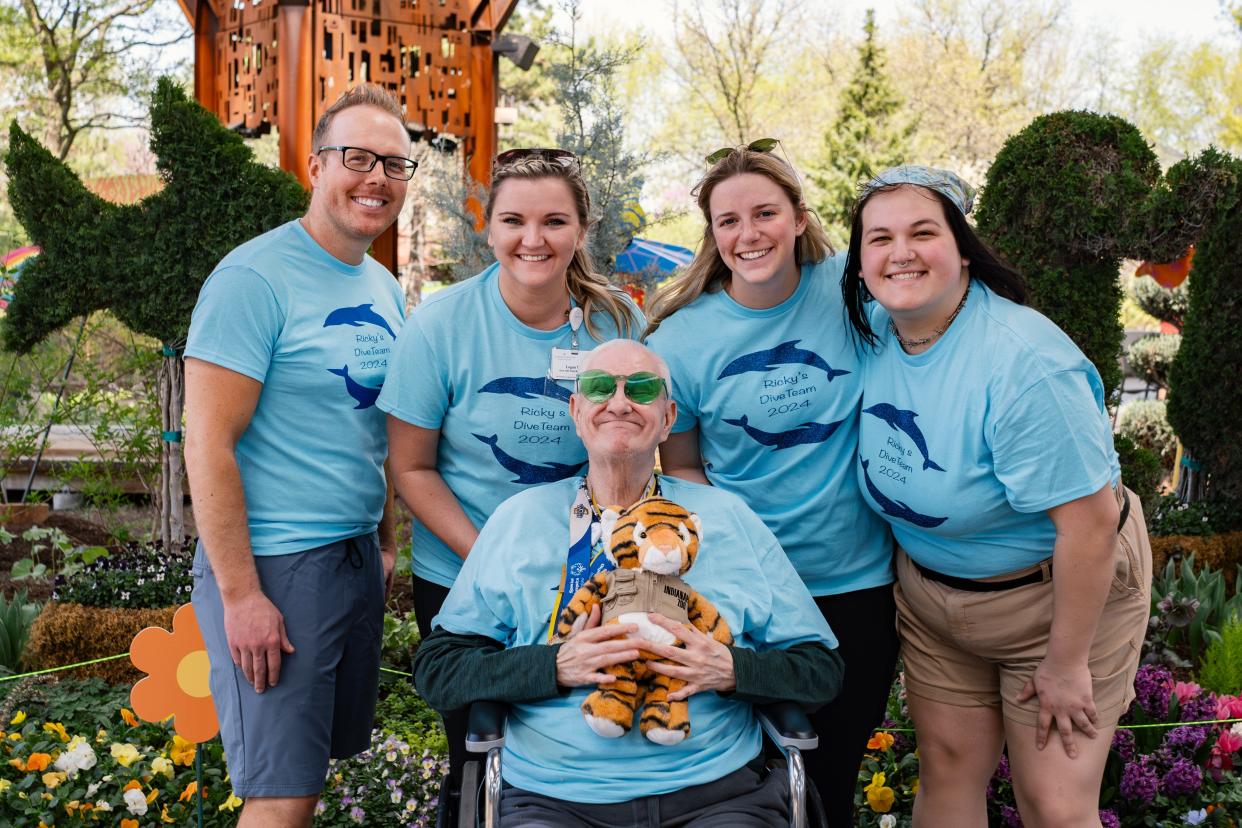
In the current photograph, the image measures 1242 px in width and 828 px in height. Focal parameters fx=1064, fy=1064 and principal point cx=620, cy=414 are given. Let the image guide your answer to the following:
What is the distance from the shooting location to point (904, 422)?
2.23 meters

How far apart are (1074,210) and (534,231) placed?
360 centimetres

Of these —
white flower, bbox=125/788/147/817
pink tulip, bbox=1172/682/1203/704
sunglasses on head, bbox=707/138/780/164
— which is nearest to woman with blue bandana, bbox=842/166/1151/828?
sunglasses on head, bbox=707/138/780/164

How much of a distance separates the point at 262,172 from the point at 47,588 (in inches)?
102

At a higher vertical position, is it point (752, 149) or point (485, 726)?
point (752, 149)

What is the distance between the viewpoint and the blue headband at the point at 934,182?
7.27 feet

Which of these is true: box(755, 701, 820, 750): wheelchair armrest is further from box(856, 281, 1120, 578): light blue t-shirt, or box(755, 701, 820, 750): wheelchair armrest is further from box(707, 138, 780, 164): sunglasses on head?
box(707, 138, 780, 164): sunglasses on head

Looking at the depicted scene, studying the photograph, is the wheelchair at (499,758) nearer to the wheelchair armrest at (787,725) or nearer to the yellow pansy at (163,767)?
the wheelchair armrest at (787,725)

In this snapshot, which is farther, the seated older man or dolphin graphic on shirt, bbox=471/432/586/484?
dolphin graphic on shirt, bbox=471/432/586/484

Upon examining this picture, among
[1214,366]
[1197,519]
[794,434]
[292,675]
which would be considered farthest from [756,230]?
[1197,519]

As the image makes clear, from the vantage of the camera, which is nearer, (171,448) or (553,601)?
(553,601)

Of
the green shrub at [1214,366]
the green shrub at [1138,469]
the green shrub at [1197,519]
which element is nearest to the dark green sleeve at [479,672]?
the green shrub at [1138,469]

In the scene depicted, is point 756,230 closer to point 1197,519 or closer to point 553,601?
point 553,601

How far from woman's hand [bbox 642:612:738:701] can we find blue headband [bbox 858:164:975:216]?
1.02 metres

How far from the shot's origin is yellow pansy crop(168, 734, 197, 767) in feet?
10.1
